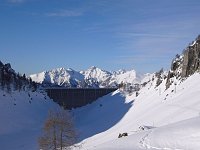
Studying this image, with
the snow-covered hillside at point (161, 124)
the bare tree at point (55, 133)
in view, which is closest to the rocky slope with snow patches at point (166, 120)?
the snow-covered hillside at point (161, 124)

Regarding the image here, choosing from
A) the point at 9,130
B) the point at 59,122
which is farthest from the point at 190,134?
the point at 9,130

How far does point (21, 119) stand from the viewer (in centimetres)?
14175

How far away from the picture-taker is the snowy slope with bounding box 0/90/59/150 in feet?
339

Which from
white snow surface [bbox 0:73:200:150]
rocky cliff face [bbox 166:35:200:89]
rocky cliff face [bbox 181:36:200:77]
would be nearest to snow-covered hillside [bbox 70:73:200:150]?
white snow surface [bbox 0:73:200:150]

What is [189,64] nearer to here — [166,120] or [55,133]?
[166,120]

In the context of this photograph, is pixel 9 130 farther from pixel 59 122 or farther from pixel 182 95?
pixel 59 122

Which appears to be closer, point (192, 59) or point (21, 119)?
point (192, 59)

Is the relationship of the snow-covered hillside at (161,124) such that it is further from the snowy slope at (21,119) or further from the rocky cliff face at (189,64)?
the snowy slope at (21,119)

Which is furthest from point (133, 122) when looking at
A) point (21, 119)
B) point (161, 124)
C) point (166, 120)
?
point (21, 119)

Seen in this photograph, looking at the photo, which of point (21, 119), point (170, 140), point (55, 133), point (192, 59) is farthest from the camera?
point (21, 119)

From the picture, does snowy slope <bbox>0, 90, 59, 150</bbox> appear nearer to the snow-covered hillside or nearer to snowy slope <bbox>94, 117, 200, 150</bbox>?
the snow-covered hillside

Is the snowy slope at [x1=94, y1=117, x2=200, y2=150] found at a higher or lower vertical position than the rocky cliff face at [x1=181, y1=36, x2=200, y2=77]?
lower

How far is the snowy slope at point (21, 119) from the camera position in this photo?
10319 centimetres

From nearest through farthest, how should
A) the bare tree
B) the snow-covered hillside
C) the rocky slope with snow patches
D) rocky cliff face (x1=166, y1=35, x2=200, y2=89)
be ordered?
the snow-covered hillside → the rocky slope with snow patches → the bare tree → rocky cliff face (x1=166, y1=35, x2=200, y2=89)
